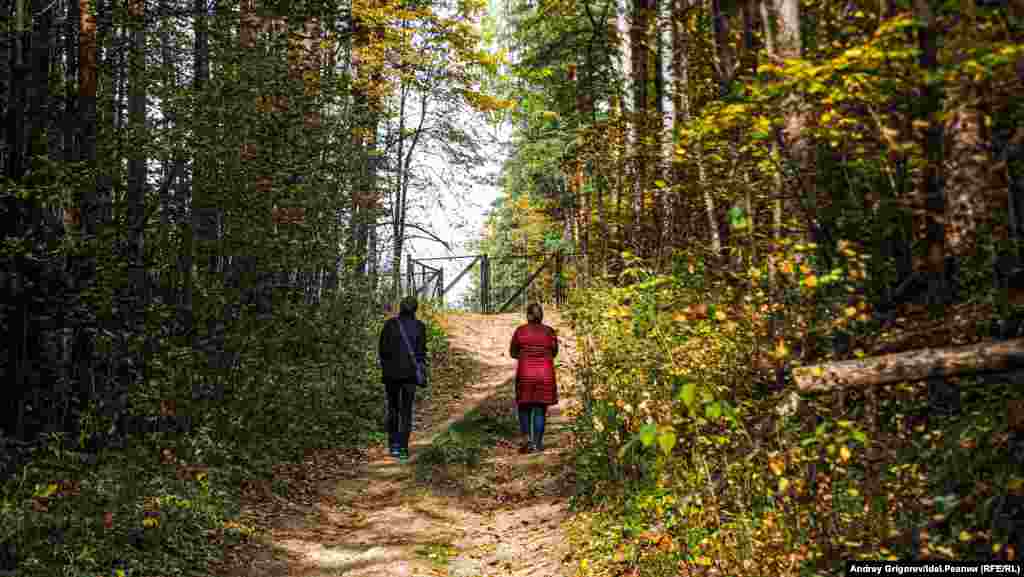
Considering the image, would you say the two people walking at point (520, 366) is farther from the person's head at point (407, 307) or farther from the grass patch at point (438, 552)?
the grass patch at point (438, 552)

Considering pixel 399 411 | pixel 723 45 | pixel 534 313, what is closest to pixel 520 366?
pixel 534 313

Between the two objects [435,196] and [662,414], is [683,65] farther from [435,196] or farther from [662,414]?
[435,196]

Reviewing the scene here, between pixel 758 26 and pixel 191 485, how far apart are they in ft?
19.5

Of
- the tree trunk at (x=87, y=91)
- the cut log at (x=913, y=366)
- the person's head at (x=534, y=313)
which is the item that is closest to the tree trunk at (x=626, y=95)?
the person's head at (x=534, y=313)

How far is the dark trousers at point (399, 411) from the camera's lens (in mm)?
9172

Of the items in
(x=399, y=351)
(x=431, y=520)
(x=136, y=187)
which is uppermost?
(x=136, y=187)

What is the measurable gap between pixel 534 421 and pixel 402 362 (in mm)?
1753

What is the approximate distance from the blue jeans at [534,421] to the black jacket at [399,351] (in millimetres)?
1404

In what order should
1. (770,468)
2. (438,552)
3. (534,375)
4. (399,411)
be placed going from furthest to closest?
(399,411) → (534,375) → (438,552) → (770,468)

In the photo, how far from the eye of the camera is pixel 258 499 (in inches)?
297

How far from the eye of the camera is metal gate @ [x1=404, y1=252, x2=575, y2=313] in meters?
21.5

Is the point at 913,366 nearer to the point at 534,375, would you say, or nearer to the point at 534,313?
the point at 534,375

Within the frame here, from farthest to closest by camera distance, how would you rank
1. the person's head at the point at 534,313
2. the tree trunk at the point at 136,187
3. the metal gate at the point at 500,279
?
1. the metal gate at the point at 500,279
2. the person's head at the point at 534,313
3. the tree trunk at the point at 136,187

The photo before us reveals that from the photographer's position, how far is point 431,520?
721 centimetres
